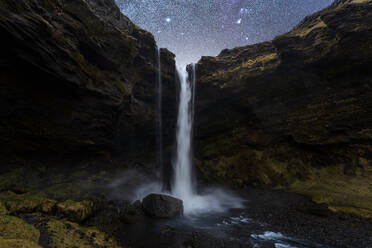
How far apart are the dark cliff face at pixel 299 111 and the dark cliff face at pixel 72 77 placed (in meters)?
8.58

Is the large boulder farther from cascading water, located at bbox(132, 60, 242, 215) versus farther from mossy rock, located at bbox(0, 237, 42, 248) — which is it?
mossy rock, located at bbox(0, 237, 42, 248)

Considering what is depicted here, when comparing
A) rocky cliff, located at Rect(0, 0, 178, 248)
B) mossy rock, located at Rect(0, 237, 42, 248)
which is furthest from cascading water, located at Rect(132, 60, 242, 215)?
mossy rock, located at Rect(0, 237, 42, 248)

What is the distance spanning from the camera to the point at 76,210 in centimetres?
774

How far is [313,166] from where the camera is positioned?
14711 mm

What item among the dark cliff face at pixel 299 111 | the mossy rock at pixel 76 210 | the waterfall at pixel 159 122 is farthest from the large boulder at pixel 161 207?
the dark cliff face at pixel 299 111

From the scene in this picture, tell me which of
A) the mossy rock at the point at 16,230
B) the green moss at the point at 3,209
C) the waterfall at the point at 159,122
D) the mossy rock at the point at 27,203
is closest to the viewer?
the mossy rock at the point at 16,230

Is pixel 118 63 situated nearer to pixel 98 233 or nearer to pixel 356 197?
pixel 98 233

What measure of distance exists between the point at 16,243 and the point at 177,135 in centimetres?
1623

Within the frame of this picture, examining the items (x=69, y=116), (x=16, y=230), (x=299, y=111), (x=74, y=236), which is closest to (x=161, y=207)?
(x=74, y=236)

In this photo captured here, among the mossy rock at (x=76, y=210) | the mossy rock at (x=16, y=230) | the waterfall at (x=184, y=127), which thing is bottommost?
the mossy rock at (x=76, y=210)

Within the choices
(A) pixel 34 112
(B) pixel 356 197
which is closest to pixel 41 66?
(A) pixel 34 112

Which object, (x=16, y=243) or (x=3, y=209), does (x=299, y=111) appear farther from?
(x=3, y=209)

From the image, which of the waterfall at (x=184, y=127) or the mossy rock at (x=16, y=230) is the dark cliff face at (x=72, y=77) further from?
the mossy rock at (x=16, y=230)

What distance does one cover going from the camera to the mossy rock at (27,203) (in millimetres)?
6884
